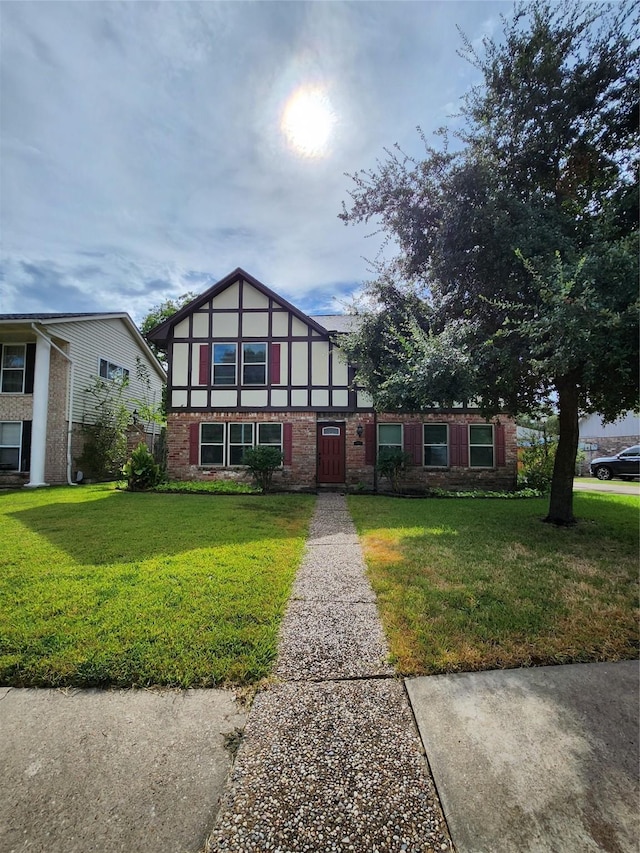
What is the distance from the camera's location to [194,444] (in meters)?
13.5

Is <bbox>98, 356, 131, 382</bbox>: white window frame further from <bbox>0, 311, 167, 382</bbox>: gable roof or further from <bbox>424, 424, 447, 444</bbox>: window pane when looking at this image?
<bbox>424, 424, 447, 444</bbox>: window pane

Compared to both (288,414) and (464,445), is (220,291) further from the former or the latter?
(464,445)

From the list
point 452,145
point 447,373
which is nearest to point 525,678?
point 447,373

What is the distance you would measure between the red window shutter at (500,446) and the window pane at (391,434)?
328cm

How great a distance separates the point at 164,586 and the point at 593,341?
548cm

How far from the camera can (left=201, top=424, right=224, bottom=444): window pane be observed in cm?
1350

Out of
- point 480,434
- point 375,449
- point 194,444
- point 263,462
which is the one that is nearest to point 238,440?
point 194,444

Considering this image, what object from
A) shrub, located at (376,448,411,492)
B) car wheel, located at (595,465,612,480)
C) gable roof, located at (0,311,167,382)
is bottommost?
car wheel, located at (595,465,612,480)

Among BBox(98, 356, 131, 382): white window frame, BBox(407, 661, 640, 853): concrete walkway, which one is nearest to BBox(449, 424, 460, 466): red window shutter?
BBox(407, 661, 640, 853): concrete walkway

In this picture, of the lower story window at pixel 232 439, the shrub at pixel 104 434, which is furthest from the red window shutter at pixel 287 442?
the shrub at pixel 104 434

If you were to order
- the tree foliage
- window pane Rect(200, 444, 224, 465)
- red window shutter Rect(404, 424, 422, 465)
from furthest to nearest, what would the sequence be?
the tree foliage → window pane Rect(200, 444, 224, 465) → red window shutter Rect(404, 424, 422, 465)

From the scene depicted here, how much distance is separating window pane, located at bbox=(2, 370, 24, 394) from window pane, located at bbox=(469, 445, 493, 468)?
16286mm

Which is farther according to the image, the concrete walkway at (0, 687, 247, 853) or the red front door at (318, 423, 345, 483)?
the red front door at (318, 423, 345, 483)

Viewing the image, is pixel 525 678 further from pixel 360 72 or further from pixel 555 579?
pixel 360 72
